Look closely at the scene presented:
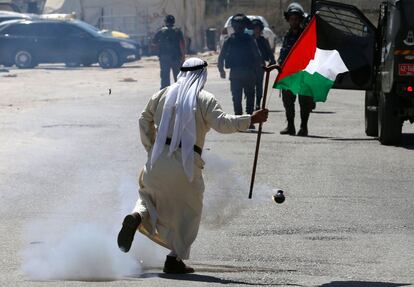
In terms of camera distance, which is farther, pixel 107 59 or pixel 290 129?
pixel 107 59

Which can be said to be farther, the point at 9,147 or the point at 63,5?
the point at 63,5

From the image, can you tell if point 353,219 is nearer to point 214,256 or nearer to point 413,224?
point 413,224

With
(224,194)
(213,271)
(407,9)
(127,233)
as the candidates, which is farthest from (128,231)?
(407,9)

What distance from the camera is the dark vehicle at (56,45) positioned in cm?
4269

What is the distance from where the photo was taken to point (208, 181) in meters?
12.3

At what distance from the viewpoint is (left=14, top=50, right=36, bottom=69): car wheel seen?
42.9 meters

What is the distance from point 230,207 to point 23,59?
33.3m

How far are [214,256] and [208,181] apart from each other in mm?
3736

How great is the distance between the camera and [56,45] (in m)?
42.9

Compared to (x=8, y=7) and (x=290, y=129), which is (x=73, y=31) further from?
(x=290, y=129)

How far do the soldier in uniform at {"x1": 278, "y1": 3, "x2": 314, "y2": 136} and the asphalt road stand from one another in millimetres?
262

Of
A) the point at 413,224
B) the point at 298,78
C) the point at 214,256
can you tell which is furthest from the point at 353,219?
the point at 214,256

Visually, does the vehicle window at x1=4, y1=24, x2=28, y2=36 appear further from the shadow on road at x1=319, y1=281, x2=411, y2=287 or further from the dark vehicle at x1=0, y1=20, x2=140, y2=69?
the shadow on road at x1=319, y1=281, x2=411, y2=287

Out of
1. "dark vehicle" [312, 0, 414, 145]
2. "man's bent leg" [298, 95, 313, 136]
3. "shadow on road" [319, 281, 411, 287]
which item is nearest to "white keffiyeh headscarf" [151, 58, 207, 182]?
"shadow on road" [319, 281, 411, 287]
